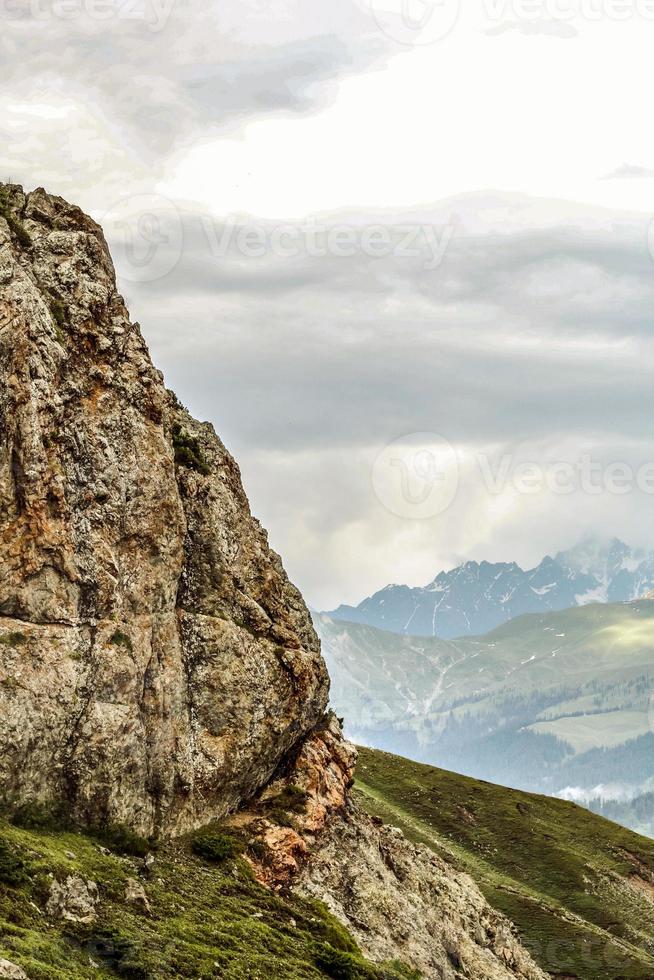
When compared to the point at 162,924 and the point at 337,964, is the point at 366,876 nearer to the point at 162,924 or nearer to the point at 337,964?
the point at 337,964

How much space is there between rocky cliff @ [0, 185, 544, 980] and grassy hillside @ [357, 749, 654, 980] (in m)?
33.2

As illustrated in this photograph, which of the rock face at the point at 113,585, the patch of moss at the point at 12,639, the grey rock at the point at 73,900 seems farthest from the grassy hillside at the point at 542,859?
the patch of moss at the point at 12,639

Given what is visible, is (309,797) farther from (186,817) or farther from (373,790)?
(373,790)

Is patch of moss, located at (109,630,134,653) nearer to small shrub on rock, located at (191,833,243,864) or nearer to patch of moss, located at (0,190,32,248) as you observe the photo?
small shrub on rock, located at (191,833,243,864)

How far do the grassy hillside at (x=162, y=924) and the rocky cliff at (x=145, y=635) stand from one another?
3.36m

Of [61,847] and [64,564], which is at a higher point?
[64,564]

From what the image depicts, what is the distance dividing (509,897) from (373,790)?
33.3 meters

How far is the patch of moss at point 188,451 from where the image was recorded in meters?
89.6

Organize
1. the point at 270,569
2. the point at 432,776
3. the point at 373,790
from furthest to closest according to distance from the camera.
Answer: the point at 432,776
the point at 373,790
the point at 270,569

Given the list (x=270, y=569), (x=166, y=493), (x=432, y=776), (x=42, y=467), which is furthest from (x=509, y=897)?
(x=42, y=467)

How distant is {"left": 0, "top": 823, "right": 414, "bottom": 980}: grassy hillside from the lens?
182ft

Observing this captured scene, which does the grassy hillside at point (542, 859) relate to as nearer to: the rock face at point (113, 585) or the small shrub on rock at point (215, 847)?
the rock face at point (113, 585)

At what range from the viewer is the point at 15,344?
243 ft

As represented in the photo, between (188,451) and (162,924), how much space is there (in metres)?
38.8
